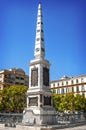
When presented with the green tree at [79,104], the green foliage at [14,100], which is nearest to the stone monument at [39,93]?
the green foliage at [14,100]

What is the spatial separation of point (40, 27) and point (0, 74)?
173ft

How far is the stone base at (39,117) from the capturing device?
27.8 meters

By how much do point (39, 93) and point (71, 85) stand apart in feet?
176

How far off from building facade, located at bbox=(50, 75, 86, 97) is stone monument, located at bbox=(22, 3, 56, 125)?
158ft

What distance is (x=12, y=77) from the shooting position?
84.9m

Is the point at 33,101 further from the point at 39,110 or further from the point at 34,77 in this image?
the point at 34,77

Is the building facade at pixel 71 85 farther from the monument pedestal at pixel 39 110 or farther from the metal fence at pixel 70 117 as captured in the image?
the monument pedestal at pixel 39 110

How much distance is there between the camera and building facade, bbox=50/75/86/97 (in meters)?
77.8

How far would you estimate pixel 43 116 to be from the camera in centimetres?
2802

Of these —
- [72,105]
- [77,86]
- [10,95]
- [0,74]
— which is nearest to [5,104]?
[10,95]

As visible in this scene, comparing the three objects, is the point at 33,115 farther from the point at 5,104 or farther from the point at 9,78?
the point at 9,78

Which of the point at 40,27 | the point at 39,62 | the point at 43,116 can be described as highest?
the point at 40,27

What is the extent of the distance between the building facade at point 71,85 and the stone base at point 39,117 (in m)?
49.5

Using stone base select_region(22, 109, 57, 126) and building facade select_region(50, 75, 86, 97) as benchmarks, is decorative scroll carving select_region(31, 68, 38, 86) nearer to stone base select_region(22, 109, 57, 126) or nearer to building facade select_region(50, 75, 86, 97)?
stone base select_region(22, 109, 57, 126)
